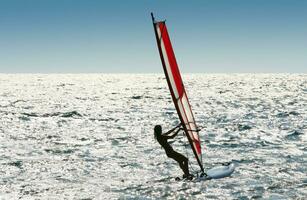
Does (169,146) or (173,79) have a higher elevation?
(173,79)

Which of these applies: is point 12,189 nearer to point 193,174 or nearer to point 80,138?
point 193,174

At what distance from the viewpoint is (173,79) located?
1359cm

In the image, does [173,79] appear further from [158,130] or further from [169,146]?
[169,146]

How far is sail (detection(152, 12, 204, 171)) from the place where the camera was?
41.1ft

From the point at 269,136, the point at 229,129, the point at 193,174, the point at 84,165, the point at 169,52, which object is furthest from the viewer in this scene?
the point at 229,129

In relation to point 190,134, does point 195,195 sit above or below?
below

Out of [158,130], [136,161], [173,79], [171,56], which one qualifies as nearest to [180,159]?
[158,130]

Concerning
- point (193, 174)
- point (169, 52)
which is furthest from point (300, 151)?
point (169, 52)

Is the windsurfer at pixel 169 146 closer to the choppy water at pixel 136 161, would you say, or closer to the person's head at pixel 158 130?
the person's head at pixel 158 130

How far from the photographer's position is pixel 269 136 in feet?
92.5

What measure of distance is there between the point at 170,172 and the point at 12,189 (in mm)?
6512

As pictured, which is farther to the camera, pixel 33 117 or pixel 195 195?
pixel 33 117

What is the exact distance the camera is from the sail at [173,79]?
12.5 meters

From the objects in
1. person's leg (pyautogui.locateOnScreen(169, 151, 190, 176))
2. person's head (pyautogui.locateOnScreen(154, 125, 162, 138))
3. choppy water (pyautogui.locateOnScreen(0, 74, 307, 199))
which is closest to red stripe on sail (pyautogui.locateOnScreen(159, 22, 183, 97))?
person's head (pyautogui.locateOnScreen(154, 125, 162, 138))
